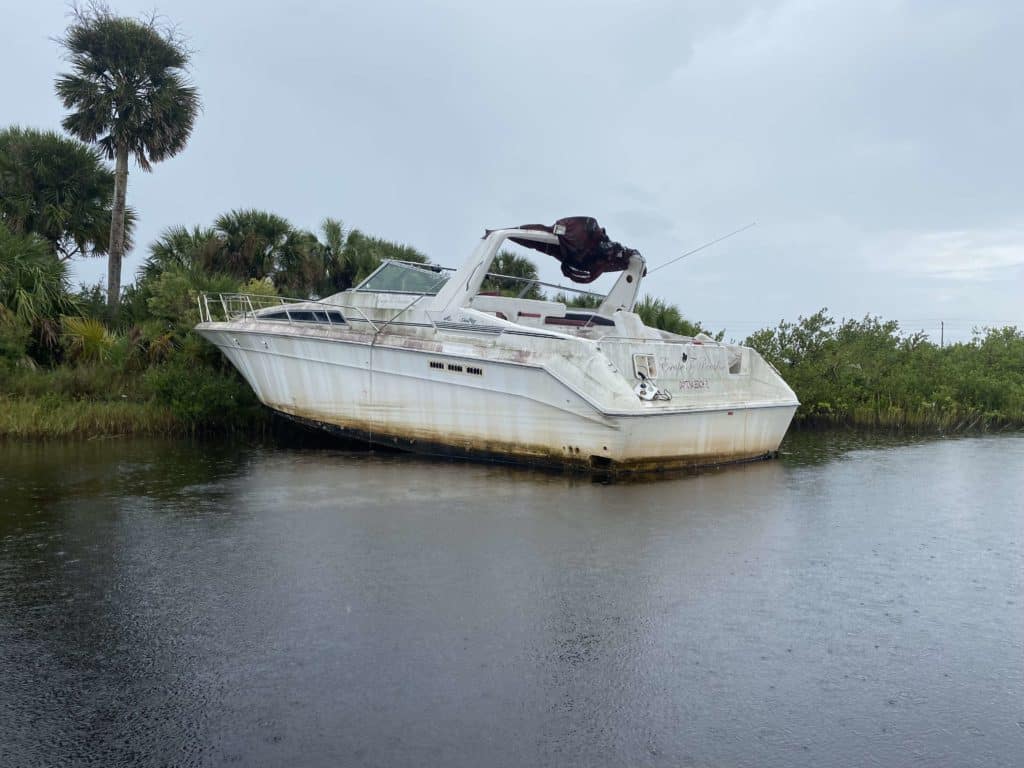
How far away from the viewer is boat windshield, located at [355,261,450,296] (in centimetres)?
1400

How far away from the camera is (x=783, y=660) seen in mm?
4895

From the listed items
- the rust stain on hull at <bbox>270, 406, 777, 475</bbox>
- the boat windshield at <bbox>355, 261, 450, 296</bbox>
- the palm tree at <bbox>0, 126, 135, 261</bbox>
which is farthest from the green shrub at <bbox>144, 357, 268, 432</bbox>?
the palm tree at <bbox>0, 126, 135, 261</bbox>

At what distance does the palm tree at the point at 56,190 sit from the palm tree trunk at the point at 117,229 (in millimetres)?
1507

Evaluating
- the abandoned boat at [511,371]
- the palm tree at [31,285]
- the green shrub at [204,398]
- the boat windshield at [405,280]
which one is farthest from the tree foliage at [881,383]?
the palm tree at [31,285]

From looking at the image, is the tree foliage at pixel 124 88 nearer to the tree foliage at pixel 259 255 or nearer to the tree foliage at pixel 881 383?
the tree foliage at pixel 259 255

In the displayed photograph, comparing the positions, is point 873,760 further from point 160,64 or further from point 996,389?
point 160,64

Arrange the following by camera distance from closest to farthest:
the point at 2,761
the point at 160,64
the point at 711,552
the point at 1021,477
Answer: the point at 2,761, the point at 711,552, the point at 1021,477, the point at 160,64

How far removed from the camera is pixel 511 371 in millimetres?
11570

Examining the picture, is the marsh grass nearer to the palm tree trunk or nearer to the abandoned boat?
the abandoned boat

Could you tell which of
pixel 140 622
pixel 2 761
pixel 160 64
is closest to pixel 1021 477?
pixel 140 622

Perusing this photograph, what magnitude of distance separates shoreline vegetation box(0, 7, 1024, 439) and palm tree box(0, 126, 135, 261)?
38 millimetres

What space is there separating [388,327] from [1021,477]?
9.39 m

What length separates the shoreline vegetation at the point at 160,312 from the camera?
1566 centimetres

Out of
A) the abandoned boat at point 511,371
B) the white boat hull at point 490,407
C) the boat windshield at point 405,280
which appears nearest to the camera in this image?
the white boat hull at point 490,407
